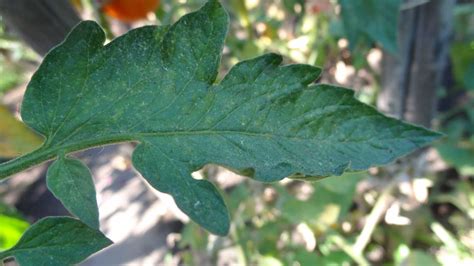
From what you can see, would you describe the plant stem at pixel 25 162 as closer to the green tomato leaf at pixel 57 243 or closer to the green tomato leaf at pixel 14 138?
the green tomato leaf at pixel 57 243

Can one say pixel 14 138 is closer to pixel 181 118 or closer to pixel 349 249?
pixel 181 118

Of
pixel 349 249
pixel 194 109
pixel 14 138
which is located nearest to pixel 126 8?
pixel 14 138

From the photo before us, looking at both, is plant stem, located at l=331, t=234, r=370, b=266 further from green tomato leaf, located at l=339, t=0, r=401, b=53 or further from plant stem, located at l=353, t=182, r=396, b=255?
green tomato leaf, located at l=339, t=0, r=401, b=53

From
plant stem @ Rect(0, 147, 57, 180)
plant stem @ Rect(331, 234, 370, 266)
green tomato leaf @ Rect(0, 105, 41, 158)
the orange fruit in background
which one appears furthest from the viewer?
plant stem @ Rect(331, 234, 370, 266)

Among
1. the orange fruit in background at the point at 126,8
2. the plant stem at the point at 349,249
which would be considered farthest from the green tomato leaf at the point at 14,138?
the plant stem at the point at 349,249

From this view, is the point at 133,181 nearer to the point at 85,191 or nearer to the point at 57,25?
the point at 57,25

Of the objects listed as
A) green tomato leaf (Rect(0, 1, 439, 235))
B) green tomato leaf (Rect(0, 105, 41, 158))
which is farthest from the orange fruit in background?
green tomato leaf (Rect(0, 1, 439, 235))

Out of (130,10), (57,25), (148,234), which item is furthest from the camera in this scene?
(148,234)

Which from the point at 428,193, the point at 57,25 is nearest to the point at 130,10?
the point at 57,25
